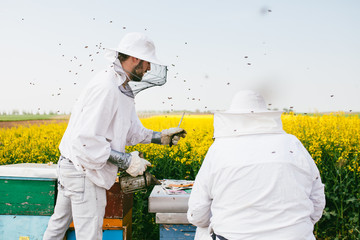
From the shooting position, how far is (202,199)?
2.04 meters

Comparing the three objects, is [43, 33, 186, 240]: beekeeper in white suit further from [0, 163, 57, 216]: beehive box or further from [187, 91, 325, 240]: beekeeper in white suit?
[187, 91, 325, 240]: beekeeper in white suit

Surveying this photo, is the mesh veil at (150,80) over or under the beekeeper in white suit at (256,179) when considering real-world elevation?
over

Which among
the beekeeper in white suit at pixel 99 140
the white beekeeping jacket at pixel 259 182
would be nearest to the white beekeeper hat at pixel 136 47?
the beekeeper in white suit at pixel 99 140

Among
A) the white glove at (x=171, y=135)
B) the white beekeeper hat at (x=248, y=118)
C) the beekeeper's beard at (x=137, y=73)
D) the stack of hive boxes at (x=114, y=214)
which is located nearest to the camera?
the white beekeeper hat at (x=248, y=118)

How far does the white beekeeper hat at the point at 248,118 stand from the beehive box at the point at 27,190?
73.1 inches

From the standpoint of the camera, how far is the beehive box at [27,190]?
3.06 meters

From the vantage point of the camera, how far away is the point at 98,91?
8.11 ft

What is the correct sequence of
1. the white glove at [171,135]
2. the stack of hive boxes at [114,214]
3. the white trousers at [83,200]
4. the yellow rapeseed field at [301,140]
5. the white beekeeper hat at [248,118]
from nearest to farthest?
the white beekeeper hat at [248,118], the white trousers at [83,200], the stack of hive boxes at [114,214], the white glove at [171,135], the yellow rapeseed field at [301,140]

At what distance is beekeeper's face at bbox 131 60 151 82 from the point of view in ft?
9.07

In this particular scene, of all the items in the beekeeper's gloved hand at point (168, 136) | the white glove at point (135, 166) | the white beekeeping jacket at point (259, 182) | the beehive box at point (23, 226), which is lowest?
the beehive box at point (23, 226)

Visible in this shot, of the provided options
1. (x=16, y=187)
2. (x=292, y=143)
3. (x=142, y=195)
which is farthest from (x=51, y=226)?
(x=292, y=143)

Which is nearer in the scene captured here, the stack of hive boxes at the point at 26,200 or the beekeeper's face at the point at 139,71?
the beekeeper's face at the point at 139,71

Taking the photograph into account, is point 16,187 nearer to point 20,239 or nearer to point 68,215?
point 20,239

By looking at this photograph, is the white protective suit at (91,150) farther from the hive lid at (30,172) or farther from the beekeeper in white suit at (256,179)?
the beekeeper in white suit at (256,179)
